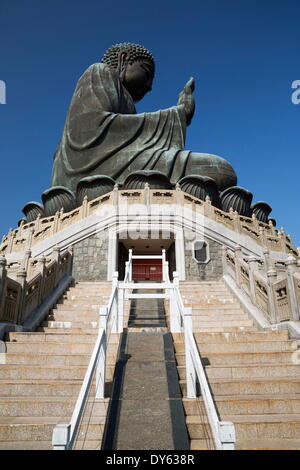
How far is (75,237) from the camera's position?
13.4 m

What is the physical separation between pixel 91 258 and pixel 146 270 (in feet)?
12.3

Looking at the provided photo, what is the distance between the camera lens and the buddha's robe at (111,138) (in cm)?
2156

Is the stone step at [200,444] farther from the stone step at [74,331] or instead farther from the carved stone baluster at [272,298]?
the carved stone baluster at [272,298]

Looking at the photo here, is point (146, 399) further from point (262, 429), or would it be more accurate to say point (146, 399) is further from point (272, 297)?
point (272, 297)

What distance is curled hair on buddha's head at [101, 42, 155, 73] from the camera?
28.6 m

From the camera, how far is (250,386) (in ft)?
13.0

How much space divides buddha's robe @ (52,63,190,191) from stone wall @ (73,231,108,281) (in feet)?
26.8

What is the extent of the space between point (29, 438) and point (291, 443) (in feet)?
8.36

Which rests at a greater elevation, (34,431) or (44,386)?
(44,386)

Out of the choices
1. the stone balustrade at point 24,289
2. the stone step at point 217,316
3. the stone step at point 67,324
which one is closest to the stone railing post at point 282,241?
the stone step at point 217,316

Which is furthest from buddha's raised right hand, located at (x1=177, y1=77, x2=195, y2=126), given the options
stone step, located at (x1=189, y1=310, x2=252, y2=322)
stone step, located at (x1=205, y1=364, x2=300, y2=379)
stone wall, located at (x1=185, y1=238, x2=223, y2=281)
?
stone step, located at (x1=205, y1=364, x2=300, y2=379)

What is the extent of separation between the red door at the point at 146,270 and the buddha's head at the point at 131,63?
19376 mm

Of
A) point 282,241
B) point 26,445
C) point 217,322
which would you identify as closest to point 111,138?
point 282,241

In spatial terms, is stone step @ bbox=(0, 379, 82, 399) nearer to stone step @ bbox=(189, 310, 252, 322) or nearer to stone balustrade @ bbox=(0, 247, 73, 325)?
stone balustrade @ bbox=(0, 247, 73, 325)
